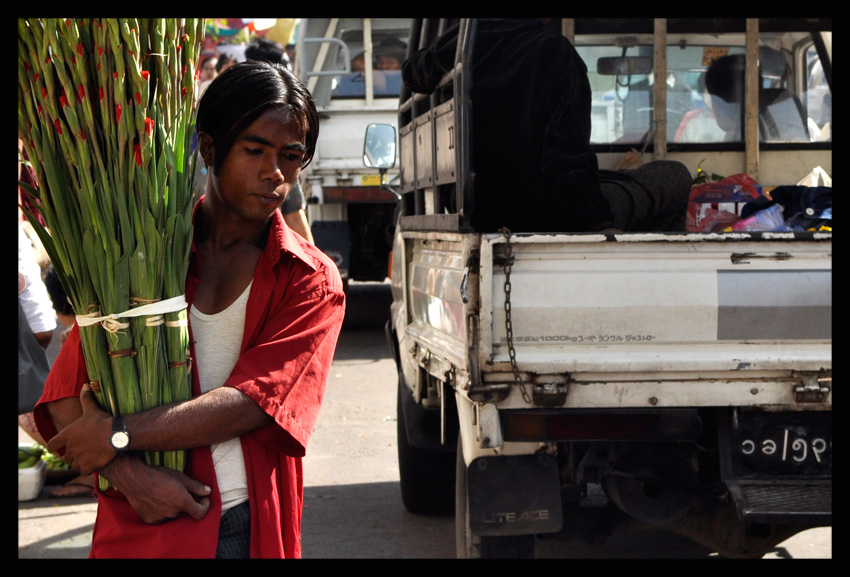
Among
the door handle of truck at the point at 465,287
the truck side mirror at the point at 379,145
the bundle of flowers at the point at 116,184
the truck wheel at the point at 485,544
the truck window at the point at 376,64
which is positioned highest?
the truck window at the point at 376,64

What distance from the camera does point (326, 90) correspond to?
10039 mm

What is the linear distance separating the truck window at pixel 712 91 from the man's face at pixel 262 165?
12.1 ft

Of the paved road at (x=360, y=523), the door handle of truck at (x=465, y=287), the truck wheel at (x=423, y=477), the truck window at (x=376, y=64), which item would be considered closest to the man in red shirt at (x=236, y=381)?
the door handle of truck at (x=465, y=287)

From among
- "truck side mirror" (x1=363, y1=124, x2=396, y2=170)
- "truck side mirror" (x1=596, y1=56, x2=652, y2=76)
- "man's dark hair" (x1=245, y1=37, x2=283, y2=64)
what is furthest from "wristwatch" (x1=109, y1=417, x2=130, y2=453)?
"man's dark hair" (x1=245, y1=37, x2=283, y2=64)

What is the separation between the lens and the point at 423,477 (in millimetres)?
4984

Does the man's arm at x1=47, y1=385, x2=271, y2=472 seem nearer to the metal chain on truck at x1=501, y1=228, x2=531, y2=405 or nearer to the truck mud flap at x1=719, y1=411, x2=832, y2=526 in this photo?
the metal chain on truck at x1=501, y1=228, x2=531, y2=405

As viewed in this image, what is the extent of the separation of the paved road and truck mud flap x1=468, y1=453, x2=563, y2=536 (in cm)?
129

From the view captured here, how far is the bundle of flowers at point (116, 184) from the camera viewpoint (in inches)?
69.7

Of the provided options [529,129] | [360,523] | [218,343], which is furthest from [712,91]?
[218,343]

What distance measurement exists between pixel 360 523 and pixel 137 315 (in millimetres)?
3324

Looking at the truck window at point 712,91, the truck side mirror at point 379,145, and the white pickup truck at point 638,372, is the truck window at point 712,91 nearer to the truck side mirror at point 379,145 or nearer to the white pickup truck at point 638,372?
the truck side mirror at point 379,145
